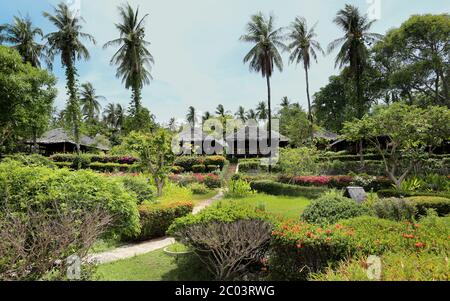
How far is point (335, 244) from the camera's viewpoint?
485 cm

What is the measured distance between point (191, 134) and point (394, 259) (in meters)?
39.1

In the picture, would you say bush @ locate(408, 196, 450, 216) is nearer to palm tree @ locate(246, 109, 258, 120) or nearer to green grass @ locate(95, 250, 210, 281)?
green grass @ locate(95, 250, 210, 281)

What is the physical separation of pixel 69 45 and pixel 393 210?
1222 inches

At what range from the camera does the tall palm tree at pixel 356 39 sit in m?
28.7

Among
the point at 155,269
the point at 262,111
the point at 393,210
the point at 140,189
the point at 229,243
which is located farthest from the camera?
the point at 262,111

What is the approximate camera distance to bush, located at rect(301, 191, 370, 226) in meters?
7.82

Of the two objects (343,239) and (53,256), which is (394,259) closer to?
(343,239)

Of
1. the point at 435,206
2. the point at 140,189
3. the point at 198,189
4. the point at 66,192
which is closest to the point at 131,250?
the point at 66,192

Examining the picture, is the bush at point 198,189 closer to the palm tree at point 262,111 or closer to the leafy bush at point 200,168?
the leafy bush at point 200,168

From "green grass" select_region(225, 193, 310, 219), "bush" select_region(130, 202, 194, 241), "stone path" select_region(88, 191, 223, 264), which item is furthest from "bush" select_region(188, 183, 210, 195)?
"stone path" select_region(88, 191, 223, 264)

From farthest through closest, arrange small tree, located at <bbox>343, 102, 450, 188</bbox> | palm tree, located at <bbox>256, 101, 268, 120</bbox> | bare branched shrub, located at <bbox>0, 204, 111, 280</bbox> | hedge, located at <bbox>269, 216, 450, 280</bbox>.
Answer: palm tree, located at <bbox>256, 101, 268, 120</bbox>, small tree, located at <bbox>343, 102, 450, 188</bbox>, hedge, located at <bbox>269, 216, 450, 280</bbox>, bare branched shrub, located at <bbox>0, 204, 111, 280</bbox>

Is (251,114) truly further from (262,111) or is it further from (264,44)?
(264,44)

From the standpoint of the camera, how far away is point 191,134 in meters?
42.5

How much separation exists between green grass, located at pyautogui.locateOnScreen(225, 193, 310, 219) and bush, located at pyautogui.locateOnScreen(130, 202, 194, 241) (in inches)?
117
